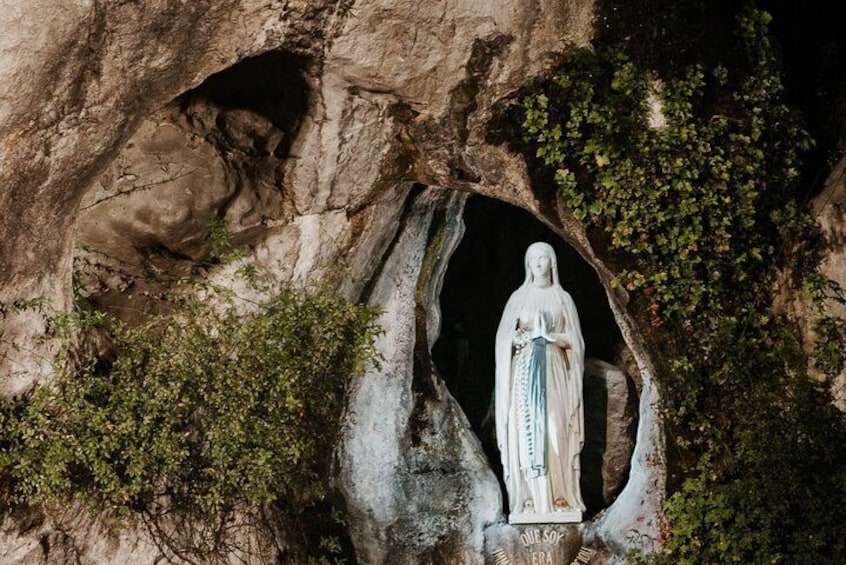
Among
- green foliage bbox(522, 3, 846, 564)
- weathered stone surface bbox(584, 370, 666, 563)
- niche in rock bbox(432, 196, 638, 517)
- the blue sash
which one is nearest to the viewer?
green foliage bbox(522, 3, 846, 564)

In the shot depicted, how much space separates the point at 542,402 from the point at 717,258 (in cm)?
136

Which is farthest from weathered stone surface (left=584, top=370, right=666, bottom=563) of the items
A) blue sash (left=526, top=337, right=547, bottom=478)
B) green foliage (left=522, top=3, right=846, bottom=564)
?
blue sash (left=526, top=337, right=547, bottom=478)

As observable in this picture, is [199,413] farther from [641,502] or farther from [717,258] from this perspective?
[717,258]

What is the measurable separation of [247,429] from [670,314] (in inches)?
98.2

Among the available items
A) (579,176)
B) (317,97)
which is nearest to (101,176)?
(317,97)

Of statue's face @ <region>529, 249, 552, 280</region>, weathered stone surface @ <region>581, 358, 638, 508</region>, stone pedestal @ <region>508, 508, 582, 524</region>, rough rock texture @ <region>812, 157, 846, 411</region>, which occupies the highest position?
rough rock texture @ <region>812, 157, 846, 411</region>

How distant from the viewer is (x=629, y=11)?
27.9 feet

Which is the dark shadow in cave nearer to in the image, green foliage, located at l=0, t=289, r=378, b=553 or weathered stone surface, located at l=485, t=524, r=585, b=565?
green foliage, located at l=0, t=289, r=378, b=553

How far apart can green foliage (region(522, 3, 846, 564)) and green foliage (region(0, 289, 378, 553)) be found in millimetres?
1787

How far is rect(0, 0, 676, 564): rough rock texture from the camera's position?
8.14 m

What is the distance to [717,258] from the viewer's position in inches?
324

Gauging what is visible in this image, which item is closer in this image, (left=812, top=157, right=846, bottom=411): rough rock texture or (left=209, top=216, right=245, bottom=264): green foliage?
(left=812, top=157, right=846, bottom=411): rough rock texture

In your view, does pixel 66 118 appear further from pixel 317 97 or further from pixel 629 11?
pixel 629 11

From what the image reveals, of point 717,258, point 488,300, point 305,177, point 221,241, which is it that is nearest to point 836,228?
point 717,258
